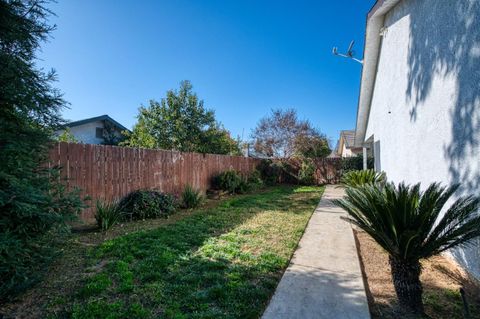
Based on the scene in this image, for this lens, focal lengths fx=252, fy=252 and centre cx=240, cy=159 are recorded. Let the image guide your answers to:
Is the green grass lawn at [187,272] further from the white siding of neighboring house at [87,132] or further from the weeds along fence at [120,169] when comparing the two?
the white siding of neighboring house at [87,132]

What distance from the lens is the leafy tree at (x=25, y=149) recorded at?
9.00 feet

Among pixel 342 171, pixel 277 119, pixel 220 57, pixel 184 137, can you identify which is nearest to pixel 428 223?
pixel 220 57

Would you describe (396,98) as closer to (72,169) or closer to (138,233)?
(138,233)

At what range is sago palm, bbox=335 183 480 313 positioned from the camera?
259 cm

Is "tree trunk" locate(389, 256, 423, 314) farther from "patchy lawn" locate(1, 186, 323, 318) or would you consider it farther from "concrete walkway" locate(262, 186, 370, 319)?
"patchy lawn" locate(1, 186, 323, 318)

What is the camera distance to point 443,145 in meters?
3.94

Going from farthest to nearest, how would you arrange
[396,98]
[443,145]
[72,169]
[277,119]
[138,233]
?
Result: [277,119] < [396,98] < [72,169] < [138,233] < [443,145]

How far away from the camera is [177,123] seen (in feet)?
46.0

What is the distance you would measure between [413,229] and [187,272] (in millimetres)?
2814

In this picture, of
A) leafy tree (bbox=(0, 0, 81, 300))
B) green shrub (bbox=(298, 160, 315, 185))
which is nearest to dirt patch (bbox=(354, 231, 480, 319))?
leafy tree (bbox=(0, 0, 81, 300))

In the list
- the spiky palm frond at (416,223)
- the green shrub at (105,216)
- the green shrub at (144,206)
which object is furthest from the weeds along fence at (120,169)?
the spiky palm frond at (416,223)

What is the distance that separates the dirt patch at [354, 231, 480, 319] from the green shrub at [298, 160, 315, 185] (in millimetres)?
12928

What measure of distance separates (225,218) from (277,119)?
20.4 metres

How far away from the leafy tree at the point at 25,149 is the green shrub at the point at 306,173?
15.1 metres
